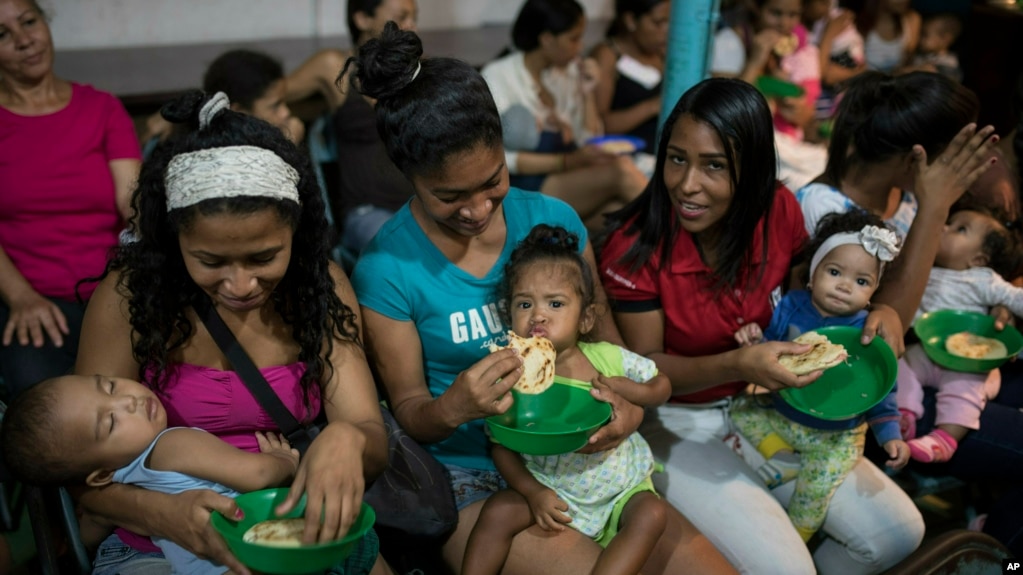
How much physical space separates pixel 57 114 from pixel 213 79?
64cm

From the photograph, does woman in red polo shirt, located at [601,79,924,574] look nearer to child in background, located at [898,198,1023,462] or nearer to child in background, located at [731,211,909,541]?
child in background, located at [731,211,909,541]

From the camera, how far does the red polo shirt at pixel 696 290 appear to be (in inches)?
96.9

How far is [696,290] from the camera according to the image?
2.48 meters

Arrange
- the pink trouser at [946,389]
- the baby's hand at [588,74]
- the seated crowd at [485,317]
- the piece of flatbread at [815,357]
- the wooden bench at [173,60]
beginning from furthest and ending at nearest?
the baby's hand at [588,74] < the wooden bench at [173,60] < the pink trouser at [946,389] < the piece of flatbread at [815,357] < the seated crowd at [485,317]

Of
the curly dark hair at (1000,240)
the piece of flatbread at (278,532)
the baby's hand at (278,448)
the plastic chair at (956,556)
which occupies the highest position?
the curly dark hair at (1000,240)

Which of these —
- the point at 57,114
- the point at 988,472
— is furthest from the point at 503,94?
the point at 988,472

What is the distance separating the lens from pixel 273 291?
2049 millimetres

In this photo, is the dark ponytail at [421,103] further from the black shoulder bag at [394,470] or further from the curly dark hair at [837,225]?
the curly dark hair at [837,225]

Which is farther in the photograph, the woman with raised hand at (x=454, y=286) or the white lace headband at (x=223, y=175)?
the woman with raised hand at (x=454, y=286)

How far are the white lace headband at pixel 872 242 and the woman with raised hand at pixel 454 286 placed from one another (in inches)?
26.5

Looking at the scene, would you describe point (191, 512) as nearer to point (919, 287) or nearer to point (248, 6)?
point (919, 287)

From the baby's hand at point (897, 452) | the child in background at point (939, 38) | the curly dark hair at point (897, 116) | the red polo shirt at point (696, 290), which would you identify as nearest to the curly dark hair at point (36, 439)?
the red polo shirt at point (696, 290)

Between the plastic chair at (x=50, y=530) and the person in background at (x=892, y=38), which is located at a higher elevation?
the person in background at (x=892, y=38)

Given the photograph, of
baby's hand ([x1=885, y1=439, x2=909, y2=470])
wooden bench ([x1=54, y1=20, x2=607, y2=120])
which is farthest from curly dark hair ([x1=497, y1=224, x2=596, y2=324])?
wooden bench ([x1=54, y1=20, x2=607, y2=120])
